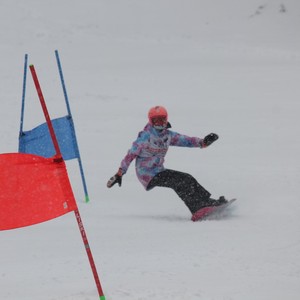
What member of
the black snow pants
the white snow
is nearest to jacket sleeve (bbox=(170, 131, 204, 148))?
the black snow pants

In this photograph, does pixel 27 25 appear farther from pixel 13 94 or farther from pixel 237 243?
pixel 237 243

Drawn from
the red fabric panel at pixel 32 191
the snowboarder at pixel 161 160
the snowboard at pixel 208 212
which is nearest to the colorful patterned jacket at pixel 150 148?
the snowboarder at pixel 161 160

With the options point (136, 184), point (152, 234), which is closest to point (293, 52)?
point (136, 184)

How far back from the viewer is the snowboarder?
708 cm

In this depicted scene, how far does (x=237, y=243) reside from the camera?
18.9 feet

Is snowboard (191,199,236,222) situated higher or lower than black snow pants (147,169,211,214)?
lower

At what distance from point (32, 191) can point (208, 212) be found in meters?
3.17

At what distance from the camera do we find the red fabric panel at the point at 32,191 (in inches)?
158

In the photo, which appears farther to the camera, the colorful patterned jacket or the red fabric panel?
the colorful patterned jacket

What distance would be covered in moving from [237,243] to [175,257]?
2.30 feet

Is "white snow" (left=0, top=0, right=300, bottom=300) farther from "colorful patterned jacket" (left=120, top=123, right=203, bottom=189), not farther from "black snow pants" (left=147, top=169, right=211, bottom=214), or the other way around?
"colorful patterned jacket" (left=120, top=123, right=203, bottom=189)

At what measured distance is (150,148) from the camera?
7.28m

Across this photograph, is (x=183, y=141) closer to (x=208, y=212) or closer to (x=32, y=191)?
(x=208, y=212)

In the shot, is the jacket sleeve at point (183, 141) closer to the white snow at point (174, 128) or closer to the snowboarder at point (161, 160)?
the snowboarder at point (161, 160)
